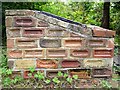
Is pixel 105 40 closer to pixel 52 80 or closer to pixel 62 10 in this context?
pixel 52 80

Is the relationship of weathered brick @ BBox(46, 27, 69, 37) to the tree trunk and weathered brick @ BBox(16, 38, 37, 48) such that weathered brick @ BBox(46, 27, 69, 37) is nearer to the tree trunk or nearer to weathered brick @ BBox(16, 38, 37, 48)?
weathered brick @ BBox(16, 38, 37, 48)

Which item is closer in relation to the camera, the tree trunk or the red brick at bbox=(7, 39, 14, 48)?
the red brick at bbox=(7, 39, 14, 48)

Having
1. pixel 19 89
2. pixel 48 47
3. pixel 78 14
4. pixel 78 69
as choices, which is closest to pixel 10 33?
pixel 48 47

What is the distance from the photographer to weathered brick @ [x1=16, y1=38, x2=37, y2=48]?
1686 millimetres

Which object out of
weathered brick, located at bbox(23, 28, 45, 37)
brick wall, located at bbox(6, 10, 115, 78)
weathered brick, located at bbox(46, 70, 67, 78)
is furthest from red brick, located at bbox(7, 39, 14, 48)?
weathered brick, located at bbox(46, 70, 67, 78)

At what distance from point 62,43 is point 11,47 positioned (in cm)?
37

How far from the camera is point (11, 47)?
5.54 feet

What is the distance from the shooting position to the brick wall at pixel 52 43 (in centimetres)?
168

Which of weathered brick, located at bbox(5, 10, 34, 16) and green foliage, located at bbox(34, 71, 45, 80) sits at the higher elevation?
weathered brick, located at bbox(5, 10, 34, 16)

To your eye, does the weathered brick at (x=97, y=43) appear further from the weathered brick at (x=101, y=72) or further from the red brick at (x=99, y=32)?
the weathered brick at (x=101, y=72)

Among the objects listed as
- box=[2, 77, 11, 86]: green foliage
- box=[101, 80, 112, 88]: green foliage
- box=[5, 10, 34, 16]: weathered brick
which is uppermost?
box=[5, 10, 34, 16]: weathered brick

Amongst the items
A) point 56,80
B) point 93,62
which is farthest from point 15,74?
point 93,62

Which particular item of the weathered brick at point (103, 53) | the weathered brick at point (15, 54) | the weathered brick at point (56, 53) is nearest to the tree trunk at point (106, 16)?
the weathered brick at point (103, 53)

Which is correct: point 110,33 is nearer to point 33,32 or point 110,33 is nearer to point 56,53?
point 56,53
